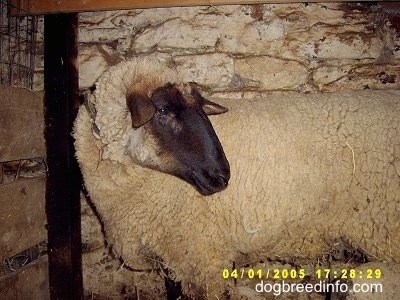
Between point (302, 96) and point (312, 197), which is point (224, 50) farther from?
point (312, 197)

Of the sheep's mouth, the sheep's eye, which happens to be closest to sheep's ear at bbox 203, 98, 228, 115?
the sheep's eye

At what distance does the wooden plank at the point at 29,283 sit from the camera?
6.81 ft

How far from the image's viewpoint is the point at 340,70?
2.48 metres

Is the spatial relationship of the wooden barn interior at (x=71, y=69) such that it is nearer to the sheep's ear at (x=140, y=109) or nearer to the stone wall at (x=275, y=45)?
the stone wall at (x=275, y=45)

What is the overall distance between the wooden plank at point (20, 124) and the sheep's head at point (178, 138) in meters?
0.89

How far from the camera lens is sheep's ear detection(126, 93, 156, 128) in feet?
5.66

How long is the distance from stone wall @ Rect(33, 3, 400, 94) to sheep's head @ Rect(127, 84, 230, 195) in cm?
70

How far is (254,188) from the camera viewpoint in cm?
194

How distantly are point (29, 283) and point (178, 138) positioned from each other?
5.62 feet

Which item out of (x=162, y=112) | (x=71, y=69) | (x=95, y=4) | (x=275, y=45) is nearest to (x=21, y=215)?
(x=71, y=69)

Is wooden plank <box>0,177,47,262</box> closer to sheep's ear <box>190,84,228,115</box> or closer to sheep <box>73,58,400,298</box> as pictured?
sheep <box>73,58,400,298</box>

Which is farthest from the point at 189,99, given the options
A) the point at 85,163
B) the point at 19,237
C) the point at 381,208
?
the point at 19,237

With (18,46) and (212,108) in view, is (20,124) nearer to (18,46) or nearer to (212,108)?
(18,46)
